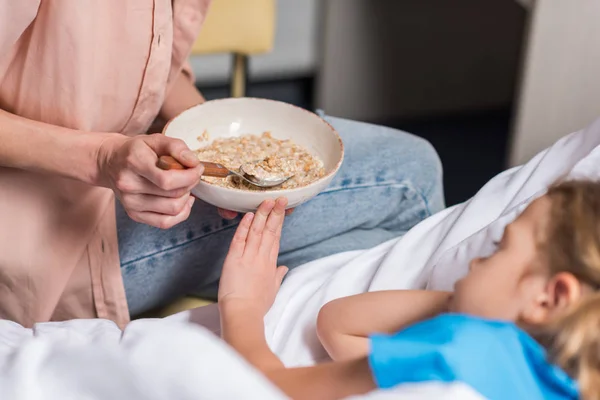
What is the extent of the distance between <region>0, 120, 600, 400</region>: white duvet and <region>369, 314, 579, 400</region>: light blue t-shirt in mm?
20

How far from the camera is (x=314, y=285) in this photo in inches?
31.4

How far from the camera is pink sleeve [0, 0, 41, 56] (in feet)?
2.43

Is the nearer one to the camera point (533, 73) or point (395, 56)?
point (533, 73)

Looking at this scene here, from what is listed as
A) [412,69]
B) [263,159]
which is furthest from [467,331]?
[412,69]

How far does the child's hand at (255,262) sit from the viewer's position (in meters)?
0.72

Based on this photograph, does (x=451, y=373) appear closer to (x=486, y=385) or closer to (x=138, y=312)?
(x=486, y=385)

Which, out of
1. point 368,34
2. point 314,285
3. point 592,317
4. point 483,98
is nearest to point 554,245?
point 592,317

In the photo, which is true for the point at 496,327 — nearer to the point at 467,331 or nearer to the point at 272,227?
the point at 467,331

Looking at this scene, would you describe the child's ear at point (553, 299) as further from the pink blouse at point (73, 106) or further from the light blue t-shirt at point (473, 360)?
the pink blouse at point (73, 106)

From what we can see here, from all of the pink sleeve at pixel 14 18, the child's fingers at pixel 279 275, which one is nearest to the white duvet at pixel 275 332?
the child's fingers at pixel 279 275

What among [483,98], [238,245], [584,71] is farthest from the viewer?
[483,98]

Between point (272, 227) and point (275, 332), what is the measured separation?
0.11 m

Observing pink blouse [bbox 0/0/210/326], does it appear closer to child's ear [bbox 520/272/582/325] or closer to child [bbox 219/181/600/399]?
child [bbox 219/181/600/399]

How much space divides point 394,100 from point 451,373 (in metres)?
1.56
